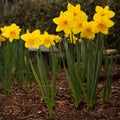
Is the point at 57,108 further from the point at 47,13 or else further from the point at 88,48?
the point at 47,13

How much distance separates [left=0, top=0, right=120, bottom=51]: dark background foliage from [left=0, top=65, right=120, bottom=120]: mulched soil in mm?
1242

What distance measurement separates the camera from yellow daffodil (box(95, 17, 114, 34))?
2.76 metres

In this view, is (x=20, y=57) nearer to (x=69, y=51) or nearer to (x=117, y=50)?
(x=69, y=51)

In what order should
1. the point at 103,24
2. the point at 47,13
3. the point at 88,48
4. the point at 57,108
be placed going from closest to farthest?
the point at 103,24
the point at 88,48
the point at 57,108
the point at 47,13

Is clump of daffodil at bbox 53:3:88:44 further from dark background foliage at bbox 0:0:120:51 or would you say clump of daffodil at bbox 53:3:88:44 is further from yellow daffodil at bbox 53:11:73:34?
dark background foliage at bbox 0:0:120:51

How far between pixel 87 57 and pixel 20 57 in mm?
1157

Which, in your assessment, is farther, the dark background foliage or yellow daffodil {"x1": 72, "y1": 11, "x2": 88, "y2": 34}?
the dark background foliage

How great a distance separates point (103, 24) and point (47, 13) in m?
3.95

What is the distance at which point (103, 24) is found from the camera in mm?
2768

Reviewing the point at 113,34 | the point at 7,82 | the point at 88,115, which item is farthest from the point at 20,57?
the point at 113,34

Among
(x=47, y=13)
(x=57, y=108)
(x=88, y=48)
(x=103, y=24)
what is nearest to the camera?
(x=103, y=24)

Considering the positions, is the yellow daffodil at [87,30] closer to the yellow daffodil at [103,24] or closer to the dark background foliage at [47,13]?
the yellow daffodil at [103,24]

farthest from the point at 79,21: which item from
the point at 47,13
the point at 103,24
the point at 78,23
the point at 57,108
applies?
the point at 47,13

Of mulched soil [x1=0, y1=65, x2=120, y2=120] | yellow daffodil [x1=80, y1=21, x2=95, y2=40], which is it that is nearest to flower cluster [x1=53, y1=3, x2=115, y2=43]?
yellow daffodil [x1=80, y1=21, x2=95, y2=40]
